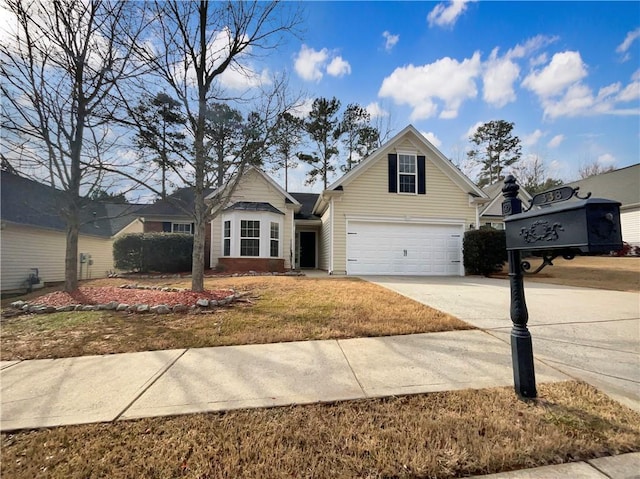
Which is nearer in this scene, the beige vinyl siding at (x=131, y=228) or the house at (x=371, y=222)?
the house at (x=371, y=222)

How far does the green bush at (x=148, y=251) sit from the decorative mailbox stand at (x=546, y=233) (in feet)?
46.1

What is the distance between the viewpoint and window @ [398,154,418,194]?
13.3 m

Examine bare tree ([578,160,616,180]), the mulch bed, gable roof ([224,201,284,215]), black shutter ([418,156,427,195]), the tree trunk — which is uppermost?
bare tree ([578,160,616,180])

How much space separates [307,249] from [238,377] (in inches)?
628

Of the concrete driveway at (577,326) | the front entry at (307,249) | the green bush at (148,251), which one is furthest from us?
the front entry at (307,249)

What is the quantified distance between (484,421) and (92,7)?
11.0 metres

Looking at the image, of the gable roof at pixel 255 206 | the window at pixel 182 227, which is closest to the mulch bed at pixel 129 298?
the gable roof at pixel 255 206

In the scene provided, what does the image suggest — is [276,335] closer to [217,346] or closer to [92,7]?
[217,346]

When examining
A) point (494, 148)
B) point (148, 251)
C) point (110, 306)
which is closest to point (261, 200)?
point (148, 251)

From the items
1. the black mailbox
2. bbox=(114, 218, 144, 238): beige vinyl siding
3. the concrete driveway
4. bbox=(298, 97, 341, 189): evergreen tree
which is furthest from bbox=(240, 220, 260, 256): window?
the black mailbox

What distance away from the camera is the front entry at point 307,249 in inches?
739

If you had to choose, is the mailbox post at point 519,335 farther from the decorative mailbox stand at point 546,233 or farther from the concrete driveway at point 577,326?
the concrete driveway at point 577,326

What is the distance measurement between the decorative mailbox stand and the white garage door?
10217mm

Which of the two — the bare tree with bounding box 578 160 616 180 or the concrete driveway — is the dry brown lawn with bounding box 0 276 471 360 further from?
the bare tree with bounding box 578 160 616 180
